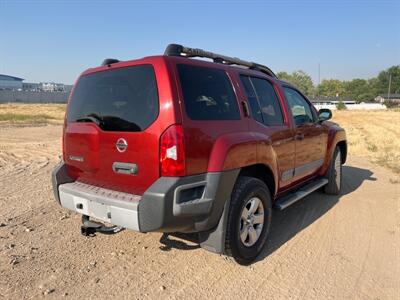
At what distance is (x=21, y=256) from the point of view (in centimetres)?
356

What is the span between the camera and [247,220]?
3463mm

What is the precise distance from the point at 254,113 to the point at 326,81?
142283 mm

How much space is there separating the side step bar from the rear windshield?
2.01 m

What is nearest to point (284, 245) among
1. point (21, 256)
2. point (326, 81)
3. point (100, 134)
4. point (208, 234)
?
point (208, 234)

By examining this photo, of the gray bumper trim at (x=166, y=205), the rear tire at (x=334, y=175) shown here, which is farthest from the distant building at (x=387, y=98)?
the gray bumper trim at (x=166, y=205)

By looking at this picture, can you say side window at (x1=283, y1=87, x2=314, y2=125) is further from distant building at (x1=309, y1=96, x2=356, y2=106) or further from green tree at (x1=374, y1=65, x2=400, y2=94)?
green tree at (x1=374, y1=65, x2=400, y2=94)

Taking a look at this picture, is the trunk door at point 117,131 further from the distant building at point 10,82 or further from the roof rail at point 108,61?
the distant building at point 10,82

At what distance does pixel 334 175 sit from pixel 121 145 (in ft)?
13.6

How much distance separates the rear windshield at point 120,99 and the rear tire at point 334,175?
12.8 feet

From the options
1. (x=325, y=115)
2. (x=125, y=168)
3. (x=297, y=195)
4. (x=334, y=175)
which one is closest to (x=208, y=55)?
(x=125, y=168)

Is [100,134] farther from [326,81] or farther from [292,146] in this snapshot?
[326,81]

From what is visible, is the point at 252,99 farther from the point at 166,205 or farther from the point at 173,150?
the point at 166,205

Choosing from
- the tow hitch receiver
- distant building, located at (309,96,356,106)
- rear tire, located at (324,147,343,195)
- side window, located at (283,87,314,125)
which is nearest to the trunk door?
the tow hitch receiver

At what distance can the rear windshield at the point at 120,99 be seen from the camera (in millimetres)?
2891
